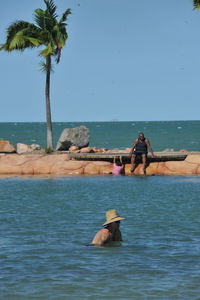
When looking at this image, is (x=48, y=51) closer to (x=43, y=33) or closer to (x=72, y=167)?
(x=43, y=33)

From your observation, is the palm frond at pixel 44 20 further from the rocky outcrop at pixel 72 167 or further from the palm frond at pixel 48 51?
the rocky outcrop at pixel 72 167

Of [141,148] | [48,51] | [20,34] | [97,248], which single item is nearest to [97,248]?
[97,248]

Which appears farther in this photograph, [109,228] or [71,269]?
[109,228]

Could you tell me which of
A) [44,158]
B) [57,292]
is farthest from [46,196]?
[57,292]

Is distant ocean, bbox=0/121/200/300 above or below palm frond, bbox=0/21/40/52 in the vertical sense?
below

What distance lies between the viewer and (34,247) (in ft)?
51.9

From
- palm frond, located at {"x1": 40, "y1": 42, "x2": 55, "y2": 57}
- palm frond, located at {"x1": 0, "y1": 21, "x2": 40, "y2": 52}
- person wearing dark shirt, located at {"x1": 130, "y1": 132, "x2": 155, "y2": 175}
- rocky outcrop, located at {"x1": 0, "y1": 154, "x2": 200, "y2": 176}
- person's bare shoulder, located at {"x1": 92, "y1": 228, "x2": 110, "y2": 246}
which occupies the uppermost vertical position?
palm frond, located at {"x1": 0, "y1": 21, "x2": 40, "y2": 52}

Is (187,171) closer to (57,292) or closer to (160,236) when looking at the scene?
(160,236)

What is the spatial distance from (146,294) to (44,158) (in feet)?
75.4

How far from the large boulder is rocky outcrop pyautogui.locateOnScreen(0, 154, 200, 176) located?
745 centimetres

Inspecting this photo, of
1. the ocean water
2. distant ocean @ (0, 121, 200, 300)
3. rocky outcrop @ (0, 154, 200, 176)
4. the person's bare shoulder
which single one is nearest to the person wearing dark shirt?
rocky outcrop @ (0, 154, 200, 176)

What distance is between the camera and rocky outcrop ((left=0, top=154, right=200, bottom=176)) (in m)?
33.2

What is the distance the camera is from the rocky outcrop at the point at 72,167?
3325 centimetres

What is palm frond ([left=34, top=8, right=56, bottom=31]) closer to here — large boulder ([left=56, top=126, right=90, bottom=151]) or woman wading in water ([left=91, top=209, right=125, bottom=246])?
large boulder ([left=56, top=126, right=90, bottom=151])
